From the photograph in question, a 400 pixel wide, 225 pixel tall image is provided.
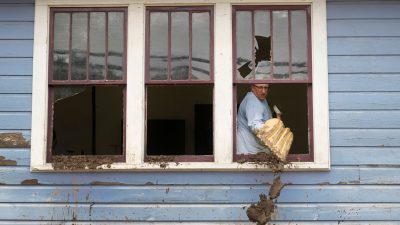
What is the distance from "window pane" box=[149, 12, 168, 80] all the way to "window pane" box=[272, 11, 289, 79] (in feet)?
3.71

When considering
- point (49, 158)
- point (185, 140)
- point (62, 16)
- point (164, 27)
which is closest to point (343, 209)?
point (164, 27)

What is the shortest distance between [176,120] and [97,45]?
15.1 ft

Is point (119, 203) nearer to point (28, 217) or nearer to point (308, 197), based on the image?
point (28, 217)

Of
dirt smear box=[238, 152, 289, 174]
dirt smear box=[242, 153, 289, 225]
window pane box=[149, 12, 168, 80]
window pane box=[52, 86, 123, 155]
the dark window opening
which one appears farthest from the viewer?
the dark window opening

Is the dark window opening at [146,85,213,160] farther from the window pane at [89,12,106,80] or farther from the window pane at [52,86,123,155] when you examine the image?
the window pane at [89,12,106,80]

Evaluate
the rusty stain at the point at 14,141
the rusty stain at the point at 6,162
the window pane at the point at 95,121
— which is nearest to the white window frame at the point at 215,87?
the rusty stain at the point at 14,141

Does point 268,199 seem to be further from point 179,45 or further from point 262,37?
point 179,45

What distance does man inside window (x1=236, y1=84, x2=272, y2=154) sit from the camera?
560 centimetres

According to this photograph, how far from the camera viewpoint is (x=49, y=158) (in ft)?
18.5

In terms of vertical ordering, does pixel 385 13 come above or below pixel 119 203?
above

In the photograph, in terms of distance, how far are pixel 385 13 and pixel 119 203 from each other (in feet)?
11.1

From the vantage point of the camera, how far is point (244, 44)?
5.70 meters

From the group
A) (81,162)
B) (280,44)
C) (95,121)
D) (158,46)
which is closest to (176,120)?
(95,121)

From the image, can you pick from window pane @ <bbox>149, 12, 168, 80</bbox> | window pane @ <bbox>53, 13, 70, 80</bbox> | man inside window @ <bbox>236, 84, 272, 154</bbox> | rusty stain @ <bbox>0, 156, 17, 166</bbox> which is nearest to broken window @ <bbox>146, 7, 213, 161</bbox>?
window pane @ <bbox>149, 12, 168, 80</bbox>
